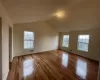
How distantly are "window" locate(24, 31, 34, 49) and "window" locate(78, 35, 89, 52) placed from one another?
138 inches

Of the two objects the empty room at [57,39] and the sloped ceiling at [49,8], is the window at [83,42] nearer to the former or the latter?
the empty room at [57,39]

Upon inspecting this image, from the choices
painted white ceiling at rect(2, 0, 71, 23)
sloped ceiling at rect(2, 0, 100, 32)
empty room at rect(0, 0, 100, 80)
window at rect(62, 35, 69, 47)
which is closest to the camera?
painted white ceiling at rect(2, 0, 71, 23)

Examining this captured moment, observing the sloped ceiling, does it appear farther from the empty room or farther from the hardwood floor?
the hardwood floor

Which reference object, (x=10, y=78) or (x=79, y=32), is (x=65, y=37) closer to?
(x=79, y=32)

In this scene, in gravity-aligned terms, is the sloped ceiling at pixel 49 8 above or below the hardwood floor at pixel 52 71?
above

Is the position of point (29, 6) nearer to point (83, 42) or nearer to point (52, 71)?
point (52, 71)

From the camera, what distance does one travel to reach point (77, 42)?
571 cm

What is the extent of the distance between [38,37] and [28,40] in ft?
2.87

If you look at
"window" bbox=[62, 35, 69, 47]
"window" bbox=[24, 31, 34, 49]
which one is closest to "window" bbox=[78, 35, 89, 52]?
"window" bbox=[62, 35, 69, 47]

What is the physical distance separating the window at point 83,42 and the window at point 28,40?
349cm

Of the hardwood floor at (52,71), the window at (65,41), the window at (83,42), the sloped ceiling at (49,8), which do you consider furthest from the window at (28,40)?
the window at (83,42)

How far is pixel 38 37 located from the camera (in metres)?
6.12

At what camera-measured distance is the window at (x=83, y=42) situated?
5062mm

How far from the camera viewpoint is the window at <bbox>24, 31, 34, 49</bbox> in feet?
17.8
